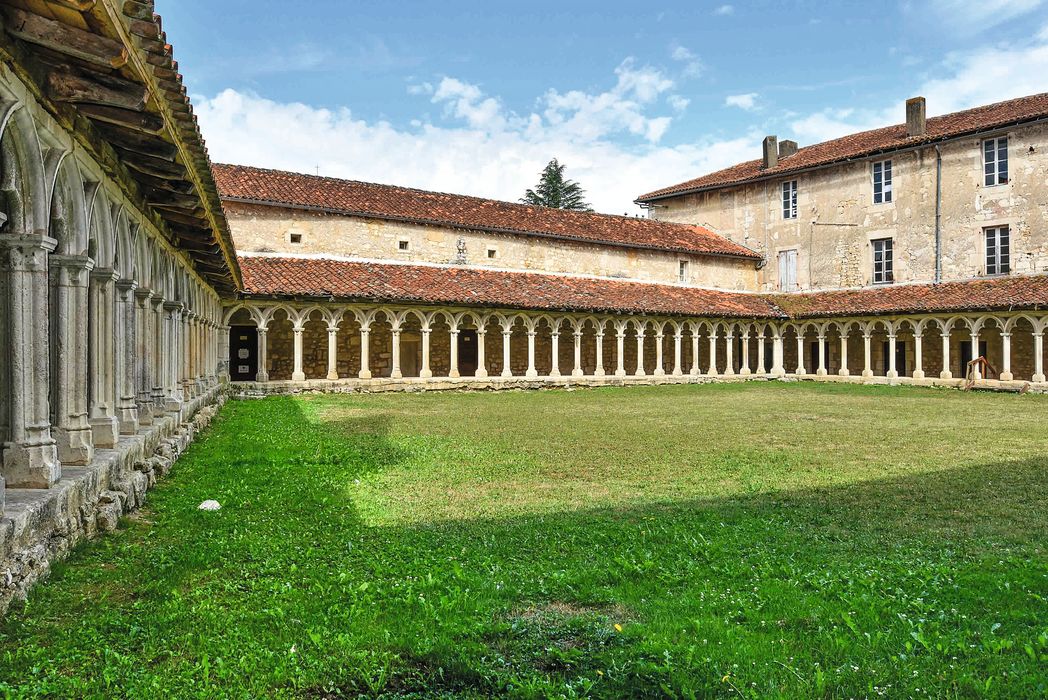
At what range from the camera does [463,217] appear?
86.3 feet

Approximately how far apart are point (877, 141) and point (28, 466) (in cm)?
3079

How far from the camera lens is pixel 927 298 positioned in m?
25.8

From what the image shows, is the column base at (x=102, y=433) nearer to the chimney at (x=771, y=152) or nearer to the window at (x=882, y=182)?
the window at (x=882, y=182)

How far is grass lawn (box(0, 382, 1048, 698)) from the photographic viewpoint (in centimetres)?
297

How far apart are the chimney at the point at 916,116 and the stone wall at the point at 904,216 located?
3.79 ft

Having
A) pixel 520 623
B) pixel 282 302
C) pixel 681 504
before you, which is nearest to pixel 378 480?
pixel 681 504

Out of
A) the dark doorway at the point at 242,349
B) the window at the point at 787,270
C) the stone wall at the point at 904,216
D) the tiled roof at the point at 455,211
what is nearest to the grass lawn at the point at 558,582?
the dark doorway at the point at 242,349

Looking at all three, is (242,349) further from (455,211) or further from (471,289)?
(455,211)

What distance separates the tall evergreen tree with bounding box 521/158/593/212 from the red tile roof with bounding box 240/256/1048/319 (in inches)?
1107

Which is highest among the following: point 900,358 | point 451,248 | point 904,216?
point 904,216

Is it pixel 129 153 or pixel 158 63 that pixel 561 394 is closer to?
pixel 129 153

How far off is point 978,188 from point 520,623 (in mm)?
27923

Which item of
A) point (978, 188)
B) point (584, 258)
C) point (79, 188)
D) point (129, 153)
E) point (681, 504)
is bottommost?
point (681, 504)

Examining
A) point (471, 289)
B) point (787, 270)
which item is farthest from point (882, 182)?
point (471, 289)
